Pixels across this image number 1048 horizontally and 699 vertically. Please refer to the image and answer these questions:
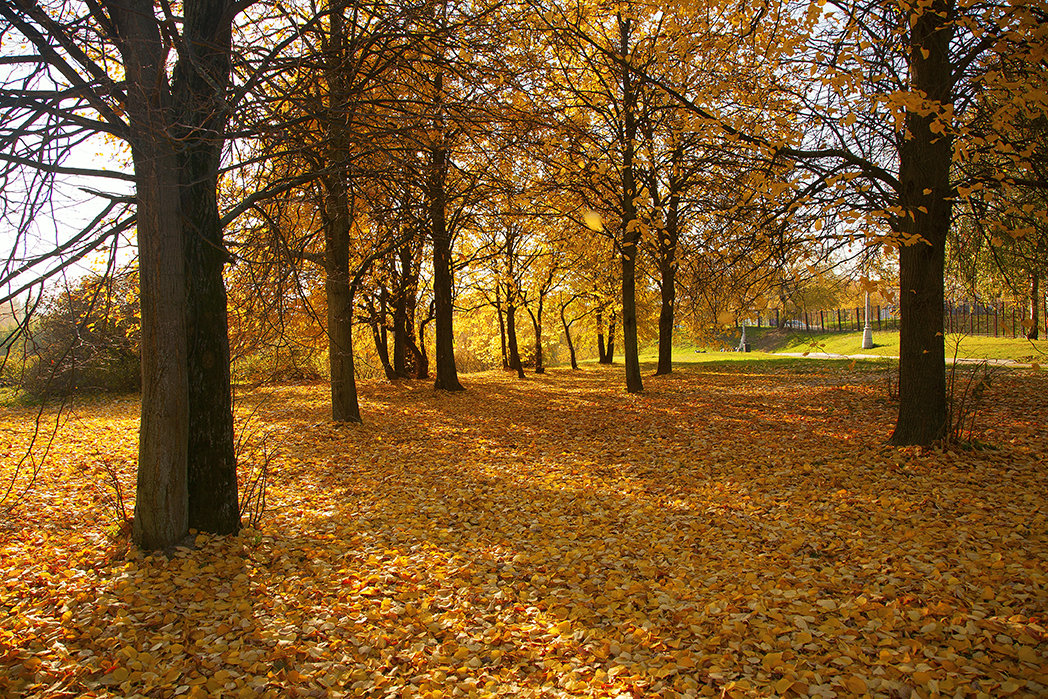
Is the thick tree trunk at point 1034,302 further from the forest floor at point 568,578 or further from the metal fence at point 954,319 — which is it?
the forest floor at point 568,578

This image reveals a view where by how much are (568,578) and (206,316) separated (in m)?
3.67

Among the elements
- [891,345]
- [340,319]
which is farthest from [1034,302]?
[340,319]

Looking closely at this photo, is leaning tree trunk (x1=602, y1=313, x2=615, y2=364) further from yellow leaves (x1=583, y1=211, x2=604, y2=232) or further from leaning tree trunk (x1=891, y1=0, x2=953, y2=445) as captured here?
leaning tree trunk (x1=891, y1=0, x2=953, y2=445)

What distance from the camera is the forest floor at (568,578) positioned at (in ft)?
9.91

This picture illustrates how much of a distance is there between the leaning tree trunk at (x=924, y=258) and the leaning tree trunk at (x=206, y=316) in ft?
23.5

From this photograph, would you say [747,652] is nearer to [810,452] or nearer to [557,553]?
[557,553]

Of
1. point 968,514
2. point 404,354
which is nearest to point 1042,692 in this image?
point 968,514

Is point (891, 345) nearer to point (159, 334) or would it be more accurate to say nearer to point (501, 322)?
point (501, 322)

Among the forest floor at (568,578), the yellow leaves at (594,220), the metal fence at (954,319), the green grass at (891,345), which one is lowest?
the forest floor at (568,578)

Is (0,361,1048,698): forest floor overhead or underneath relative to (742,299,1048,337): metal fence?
underneath

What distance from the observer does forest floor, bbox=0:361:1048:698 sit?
302 cm

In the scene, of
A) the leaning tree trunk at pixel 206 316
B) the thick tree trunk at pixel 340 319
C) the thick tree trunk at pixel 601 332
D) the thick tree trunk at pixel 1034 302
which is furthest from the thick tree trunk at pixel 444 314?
the thick tree trunk at pixel 1034 302

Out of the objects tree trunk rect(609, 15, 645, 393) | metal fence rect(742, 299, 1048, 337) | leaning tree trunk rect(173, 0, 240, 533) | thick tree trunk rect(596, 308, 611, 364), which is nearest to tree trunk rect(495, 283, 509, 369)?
thick tree trunk rect(596, 308, 611, 364)

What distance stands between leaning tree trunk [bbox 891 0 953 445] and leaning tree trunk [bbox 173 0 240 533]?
7.16 metres
